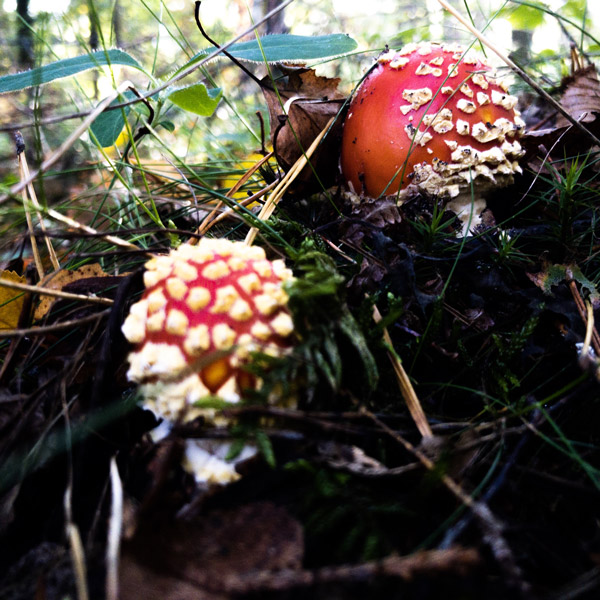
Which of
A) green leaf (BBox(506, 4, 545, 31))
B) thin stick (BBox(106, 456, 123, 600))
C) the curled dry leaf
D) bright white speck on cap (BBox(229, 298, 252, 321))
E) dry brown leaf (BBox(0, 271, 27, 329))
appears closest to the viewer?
thin stick (BBox(106, 456, 123, 600))

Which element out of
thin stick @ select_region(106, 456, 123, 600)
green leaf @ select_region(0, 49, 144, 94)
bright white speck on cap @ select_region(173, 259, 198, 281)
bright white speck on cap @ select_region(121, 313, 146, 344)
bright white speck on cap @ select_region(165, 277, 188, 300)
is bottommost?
thin stick @ select_region(106, 456, 123, 600)

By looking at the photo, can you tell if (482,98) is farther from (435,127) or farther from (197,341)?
(197,341)

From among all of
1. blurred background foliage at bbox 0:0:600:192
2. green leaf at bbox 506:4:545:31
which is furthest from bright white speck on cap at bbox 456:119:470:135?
green leaf at bbox 506:4:545:31

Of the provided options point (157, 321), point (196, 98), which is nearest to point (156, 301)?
point (157, 321)

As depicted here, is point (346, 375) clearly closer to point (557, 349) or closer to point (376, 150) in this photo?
point (557, 349)

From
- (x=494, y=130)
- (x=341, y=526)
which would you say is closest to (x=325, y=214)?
(x=494, y=130)

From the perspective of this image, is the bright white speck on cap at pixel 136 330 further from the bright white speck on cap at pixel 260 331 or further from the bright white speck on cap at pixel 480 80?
the bright white speck on cap at pixel 480 80

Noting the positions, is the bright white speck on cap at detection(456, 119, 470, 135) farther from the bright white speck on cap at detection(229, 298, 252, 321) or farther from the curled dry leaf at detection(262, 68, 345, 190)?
the bright white speck on cap at detection(229, 298, 252, 321)
